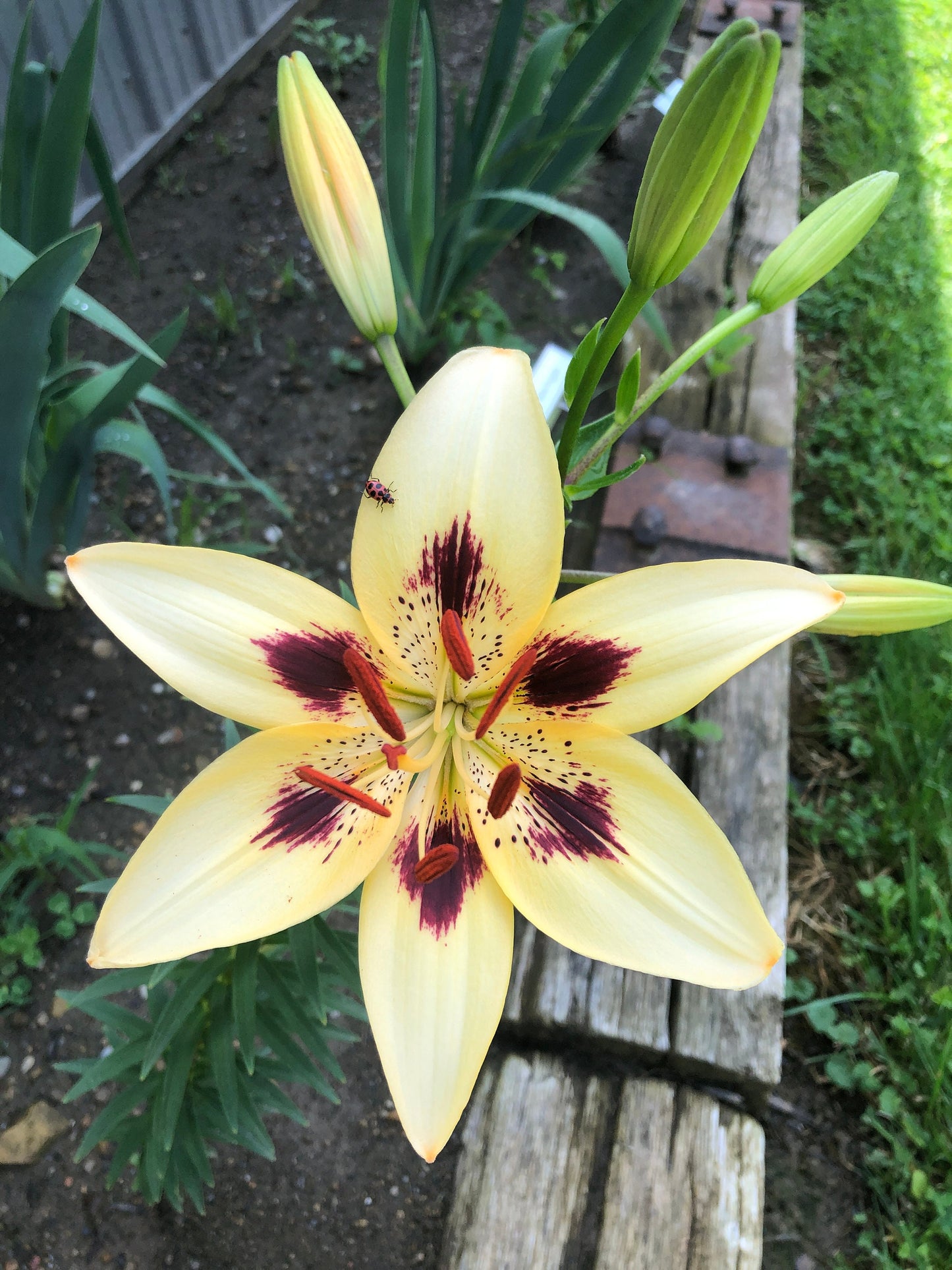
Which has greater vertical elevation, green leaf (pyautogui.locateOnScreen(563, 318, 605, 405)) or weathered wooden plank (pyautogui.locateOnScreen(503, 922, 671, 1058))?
green leaf (pyautogui.locateOnScreen(563, 318, 605, 405))

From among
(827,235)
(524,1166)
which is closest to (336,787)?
(827,235)

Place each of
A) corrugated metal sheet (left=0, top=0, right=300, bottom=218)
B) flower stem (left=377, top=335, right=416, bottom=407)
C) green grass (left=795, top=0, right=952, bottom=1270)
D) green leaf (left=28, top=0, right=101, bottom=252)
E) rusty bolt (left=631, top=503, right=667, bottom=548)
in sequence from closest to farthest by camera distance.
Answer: flower stem (left=377, top=335, right=416, bottom=407) → green leaf (left=28, top=0, right=101, bottom=252) → green grass (left=795, top=0, right=952, bottom=1270) → rusty bolt (left=631, top=503, right=667, bottom=548) → corrugated metal sheet (left=0, top=0, right=300, bottom=218)

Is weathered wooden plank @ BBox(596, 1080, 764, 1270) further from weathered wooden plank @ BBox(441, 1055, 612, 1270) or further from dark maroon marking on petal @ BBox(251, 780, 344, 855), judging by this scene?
dark maroon marking on petal @ BBox(251, 780, 344, 855)

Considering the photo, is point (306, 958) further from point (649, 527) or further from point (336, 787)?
point (649, 527)

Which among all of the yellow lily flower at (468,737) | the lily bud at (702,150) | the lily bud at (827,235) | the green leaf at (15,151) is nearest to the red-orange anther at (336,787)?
the yellow lily flower at (468,737)

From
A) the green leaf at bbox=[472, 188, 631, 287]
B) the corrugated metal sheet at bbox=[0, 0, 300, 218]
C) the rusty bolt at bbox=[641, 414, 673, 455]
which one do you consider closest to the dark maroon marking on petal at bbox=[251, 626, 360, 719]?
the green leaf at bbox=[472, 188, 631, 287]

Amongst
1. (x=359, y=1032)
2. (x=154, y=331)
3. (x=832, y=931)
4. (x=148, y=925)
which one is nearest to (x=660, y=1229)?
(x=359, y=1032)
